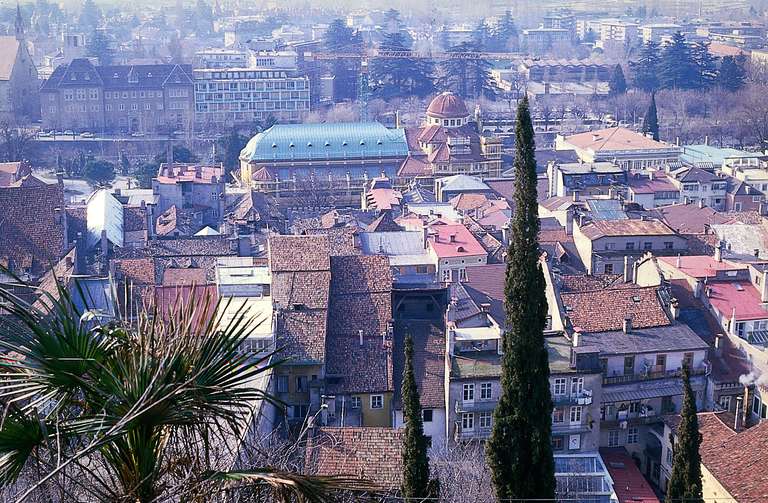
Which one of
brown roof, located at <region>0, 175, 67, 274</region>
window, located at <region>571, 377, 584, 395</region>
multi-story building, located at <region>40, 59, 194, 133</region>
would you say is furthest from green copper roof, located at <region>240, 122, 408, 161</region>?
window, located at <region>571, 377, 584, 395</region>

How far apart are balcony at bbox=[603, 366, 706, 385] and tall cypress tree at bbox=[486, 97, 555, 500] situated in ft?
24.8

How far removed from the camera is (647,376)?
18.0 metres

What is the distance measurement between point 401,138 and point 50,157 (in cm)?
1735

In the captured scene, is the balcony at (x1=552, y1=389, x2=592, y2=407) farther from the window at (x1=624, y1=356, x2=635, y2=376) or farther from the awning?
the window at (x1=624, y1=356, x2=635, y2=376)

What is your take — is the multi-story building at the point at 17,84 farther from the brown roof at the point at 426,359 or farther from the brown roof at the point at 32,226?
the brown roof at the point at 426,359

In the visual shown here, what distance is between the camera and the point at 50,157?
52531 mm

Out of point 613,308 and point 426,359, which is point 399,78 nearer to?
point 613,308

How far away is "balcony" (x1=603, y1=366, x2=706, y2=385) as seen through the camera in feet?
58.4

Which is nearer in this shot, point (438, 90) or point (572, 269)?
point (572, 269)

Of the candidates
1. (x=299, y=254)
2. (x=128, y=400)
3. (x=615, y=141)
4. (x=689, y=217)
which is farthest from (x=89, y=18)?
(x=128, y=400)

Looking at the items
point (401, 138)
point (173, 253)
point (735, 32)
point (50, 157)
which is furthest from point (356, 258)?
point (735, 32)

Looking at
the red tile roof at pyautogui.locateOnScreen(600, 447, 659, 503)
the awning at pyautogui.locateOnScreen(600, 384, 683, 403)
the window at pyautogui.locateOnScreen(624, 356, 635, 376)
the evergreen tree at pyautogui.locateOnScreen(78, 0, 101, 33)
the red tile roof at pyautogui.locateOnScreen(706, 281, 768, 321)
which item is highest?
the evergreen tree at pyautogui.locateOnScreen(78, 0, 101, 33)

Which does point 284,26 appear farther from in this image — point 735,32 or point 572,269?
point 572,269

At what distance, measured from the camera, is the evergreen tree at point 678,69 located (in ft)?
210
